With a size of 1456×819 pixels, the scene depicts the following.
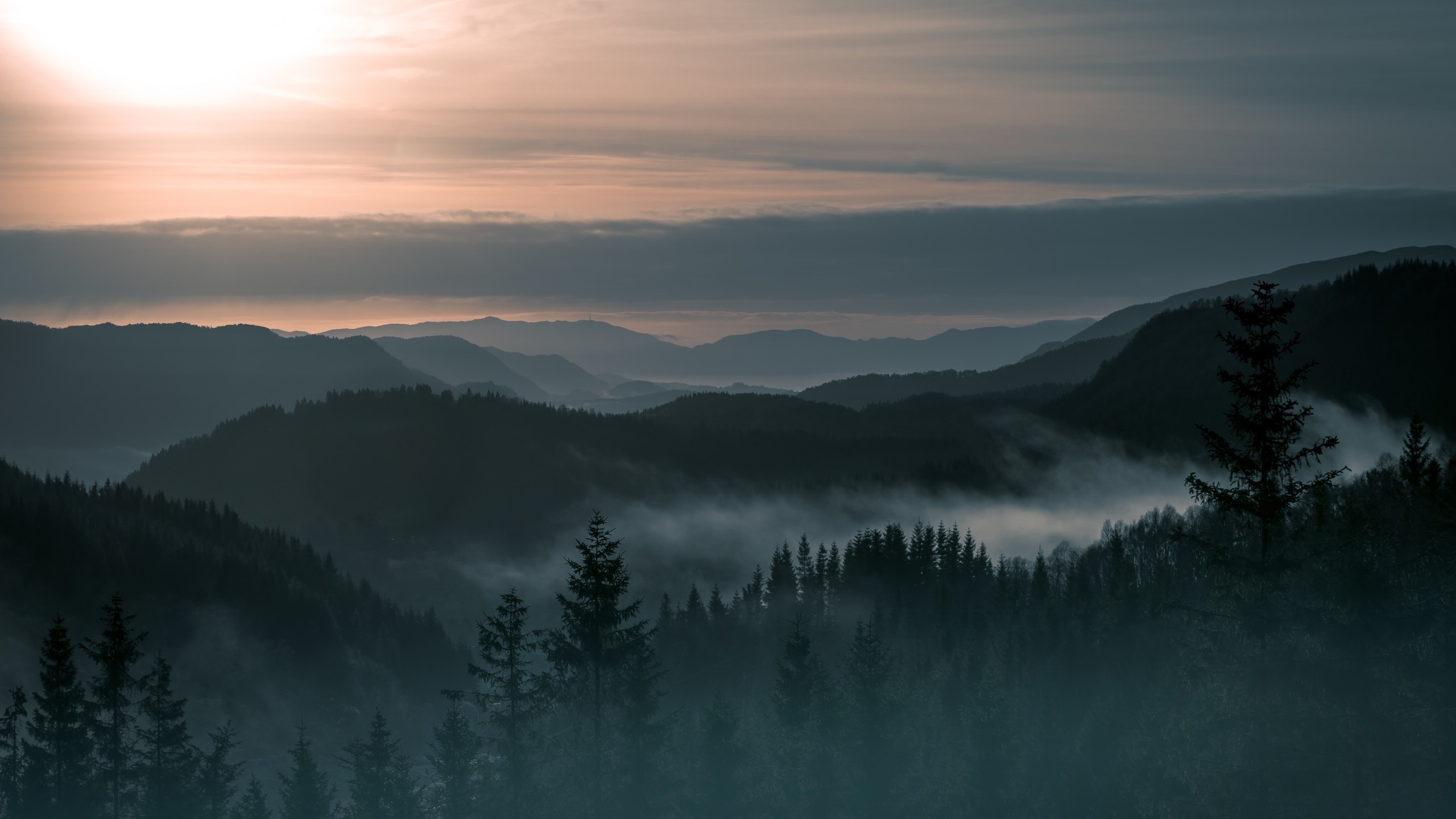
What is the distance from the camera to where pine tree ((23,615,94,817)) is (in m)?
66.2

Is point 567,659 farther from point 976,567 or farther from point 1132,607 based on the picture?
point 976,567

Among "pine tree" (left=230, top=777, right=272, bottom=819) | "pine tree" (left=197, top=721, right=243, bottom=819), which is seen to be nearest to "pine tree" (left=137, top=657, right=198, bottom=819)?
"pine tree" (left=197, top=721, right=243, bottom=819)

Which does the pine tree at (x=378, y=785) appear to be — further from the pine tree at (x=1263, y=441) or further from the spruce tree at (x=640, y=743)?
the pine tree at (x=1263, y=441)

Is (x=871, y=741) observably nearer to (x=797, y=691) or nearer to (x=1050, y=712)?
(x=797, y=691)

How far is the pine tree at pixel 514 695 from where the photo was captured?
5978cm

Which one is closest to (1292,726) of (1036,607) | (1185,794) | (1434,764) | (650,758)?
(1434,764)

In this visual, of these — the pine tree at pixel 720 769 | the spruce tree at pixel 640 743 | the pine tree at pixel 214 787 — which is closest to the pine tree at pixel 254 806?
the pine tree at pixel 214 787

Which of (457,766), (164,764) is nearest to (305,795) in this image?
(164,764)

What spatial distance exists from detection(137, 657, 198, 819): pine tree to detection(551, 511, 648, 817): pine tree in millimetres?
24671

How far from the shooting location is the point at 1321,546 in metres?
55.0

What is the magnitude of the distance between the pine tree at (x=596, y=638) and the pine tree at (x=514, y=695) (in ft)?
5.51

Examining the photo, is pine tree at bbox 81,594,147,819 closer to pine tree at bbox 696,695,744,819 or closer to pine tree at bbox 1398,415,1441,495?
pine tree at bbox 696,695,744,819

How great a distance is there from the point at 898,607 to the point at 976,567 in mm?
23560

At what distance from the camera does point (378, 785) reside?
74562mm
